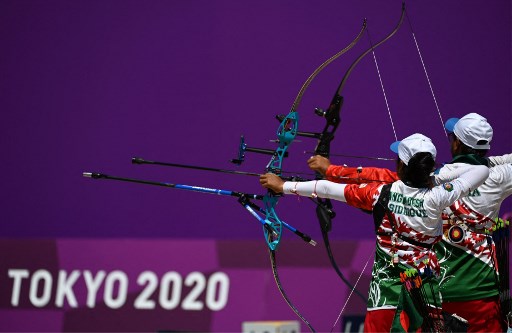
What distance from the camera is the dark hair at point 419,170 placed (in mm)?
3711

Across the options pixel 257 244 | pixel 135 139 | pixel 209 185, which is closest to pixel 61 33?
pixel 135 139

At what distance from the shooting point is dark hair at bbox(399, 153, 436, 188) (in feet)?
12.2

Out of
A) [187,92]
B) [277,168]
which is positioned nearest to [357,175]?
[277,168]

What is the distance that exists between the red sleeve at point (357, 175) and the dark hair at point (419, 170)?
530 mm

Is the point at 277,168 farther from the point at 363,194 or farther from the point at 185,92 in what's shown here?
the point at 185,92

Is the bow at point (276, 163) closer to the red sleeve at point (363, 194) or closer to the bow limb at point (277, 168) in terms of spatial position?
the bow limb at point (277, 168)

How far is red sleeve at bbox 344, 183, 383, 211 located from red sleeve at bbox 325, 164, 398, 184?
452 mm

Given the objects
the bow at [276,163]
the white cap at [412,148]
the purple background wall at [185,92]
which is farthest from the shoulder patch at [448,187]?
the purple background wall at [185,92]

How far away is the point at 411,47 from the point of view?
645 centimetres

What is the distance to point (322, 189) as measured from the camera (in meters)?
3.88

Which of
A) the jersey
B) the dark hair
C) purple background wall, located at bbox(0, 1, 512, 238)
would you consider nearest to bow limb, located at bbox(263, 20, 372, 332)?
the jersey

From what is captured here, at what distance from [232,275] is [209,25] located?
1.59 metres

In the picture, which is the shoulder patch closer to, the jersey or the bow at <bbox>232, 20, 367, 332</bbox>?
the jersey

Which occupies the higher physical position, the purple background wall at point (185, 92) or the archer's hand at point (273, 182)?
the purple background wall at point (185, 92)
